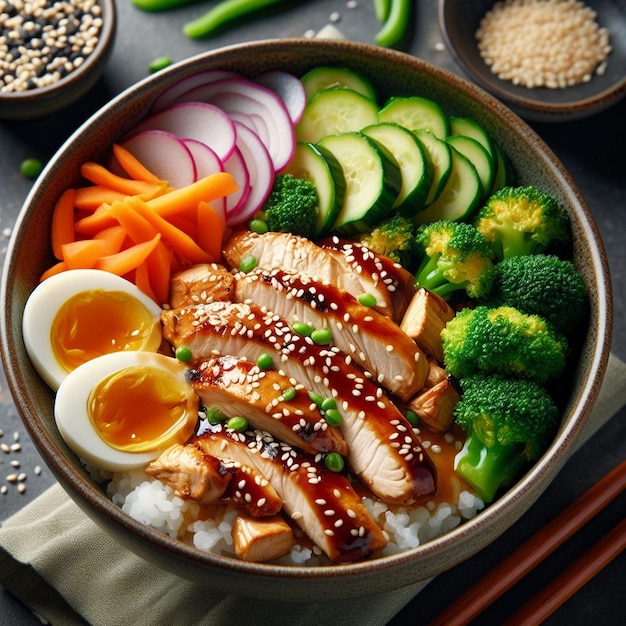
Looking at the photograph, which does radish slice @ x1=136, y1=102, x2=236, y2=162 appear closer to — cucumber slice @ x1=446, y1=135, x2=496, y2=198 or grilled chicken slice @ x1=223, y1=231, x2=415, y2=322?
grilled chicken slice @ x1=223, y1=231, x2=415, y2=322

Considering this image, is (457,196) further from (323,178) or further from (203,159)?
(203,159)

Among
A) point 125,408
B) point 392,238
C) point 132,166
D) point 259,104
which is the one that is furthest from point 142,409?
point 259,104

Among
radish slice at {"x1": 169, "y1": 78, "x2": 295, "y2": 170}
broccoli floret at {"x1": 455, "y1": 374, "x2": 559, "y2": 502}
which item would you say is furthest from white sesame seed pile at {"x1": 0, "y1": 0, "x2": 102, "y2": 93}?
broccoli floret at {"x1": 455, "y1": 374, "x2": 559, "y2": 502}

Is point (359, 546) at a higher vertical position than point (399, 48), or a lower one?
lower

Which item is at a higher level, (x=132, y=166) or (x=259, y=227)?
(x=132, y=166)

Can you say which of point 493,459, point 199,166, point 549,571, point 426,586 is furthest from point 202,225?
point 549,571

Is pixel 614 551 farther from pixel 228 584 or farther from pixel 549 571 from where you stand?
pixel 228 584

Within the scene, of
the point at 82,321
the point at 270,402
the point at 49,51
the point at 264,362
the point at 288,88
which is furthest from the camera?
the point at 49,51
